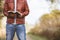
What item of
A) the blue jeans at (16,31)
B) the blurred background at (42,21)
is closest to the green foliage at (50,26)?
the blurred background at (42,21)

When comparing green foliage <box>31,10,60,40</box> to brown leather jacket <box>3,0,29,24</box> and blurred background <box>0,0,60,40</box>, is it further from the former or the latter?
brown leather jacket <box>3,0,29,24</box>

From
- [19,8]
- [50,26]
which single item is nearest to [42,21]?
[50,26]

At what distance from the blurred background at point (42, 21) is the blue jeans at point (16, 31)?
0.13 feet

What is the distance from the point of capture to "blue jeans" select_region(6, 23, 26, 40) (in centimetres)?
208

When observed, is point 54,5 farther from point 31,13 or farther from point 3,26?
point 3,26

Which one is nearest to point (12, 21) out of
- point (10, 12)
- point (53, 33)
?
point (10, 12)

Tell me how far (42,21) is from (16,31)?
11.0 inches

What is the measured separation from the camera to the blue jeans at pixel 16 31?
2.08 m

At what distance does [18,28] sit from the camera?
2.08 m

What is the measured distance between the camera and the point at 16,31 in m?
2.09

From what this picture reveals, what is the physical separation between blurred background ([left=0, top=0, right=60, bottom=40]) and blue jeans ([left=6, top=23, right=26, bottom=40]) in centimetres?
4

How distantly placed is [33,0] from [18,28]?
32 centimetres

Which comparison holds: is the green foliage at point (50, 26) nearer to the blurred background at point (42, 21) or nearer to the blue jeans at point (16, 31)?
the blurred background at point (42, 21)

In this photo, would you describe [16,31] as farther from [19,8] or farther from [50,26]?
[50,26]
